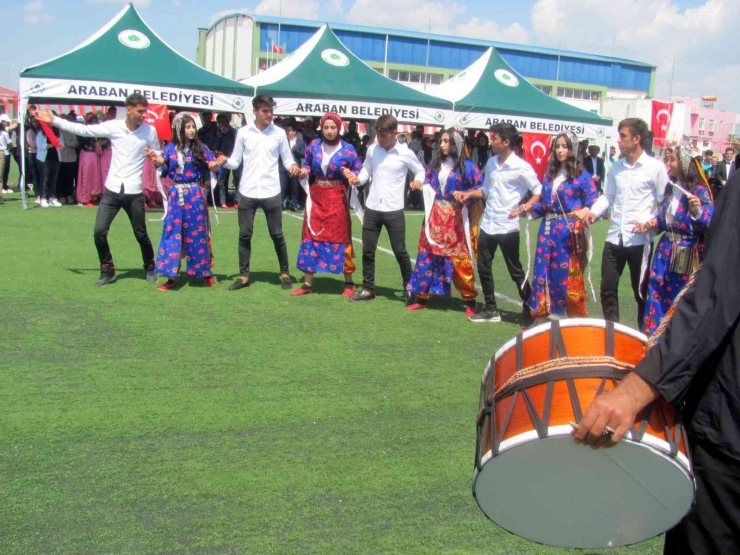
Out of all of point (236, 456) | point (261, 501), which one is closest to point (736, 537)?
point (261, 501)

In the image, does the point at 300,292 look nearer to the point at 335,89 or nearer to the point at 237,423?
the point at 237,423

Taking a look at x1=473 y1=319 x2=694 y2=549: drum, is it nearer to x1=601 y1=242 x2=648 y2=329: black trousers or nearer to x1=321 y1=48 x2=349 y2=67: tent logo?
x1=601 y1=242 x2=648 y2=329: black trousers

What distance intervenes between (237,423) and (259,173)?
13.6ft

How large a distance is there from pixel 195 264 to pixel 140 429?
406cm

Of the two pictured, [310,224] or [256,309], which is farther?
[310,224]

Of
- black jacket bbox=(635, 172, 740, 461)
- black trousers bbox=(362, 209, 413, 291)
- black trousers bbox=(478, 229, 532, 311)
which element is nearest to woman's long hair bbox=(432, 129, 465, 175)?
black trousers bbox=(478, 229, 532, 311)

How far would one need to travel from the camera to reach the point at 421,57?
5791cm

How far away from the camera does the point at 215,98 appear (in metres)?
14.9

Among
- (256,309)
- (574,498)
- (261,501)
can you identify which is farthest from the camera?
(256,309)

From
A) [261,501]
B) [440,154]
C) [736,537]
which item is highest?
[440,154]

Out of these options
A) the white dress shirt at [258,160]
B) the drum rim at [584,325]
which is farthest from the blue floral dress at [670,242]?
the white dress shirt at [258,160]

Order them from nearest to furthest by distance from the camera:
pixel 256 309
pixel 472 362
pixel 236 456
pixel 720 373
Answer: pixel 720 373, pixel 236 456, pixel 472 362, pixel 256 309

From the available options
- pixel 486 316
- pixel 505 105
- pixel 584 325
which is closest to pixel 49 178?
pixel 505 105

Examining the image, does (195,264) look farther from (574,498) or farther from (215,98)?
(215,98)
